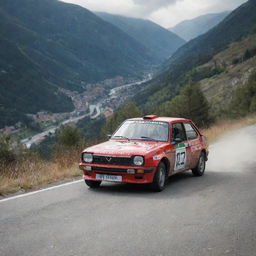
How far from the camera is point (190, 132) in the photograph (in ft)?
32.9

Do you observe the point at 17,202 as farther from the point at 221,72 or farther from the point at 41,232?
the point at 221,72

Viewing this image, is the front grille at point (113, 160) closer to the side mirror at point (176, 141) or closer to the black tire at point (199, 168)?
the side mirror at point (176, 141)

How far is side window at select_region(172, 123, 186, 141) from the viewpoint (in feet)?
30.2

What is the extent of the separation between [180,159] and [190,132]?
1.21 meters

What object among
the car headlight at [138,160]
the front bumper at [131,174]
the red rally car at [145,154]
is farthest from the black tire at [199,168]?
the car headlight at [138,160]

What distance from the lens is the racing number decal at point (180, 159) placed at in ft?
29.1

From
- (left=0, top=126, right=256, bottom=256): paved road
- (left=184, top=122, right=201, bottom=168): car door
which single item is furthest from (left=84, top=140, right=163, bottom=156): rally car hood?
(left=184, top=122, right=201, bottom=168): car door

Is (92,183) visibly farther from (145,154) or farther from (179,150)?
(179,150)

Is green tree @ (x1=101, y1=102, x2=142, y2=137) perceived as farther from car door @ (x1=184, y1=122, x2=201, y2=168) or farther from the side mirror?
the side mirror

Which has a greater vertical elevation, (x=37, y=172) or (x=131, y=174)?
(x=131, y=174)

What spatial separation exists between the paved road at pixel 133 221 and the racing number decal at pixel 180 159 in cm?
37

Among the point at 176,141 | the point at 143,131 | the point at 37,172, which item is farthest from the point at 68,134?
the point at 176,141

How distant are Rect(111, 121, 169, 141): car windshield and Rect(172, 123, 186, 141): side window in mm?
253

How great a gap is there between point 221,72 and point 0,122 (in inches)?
3467
